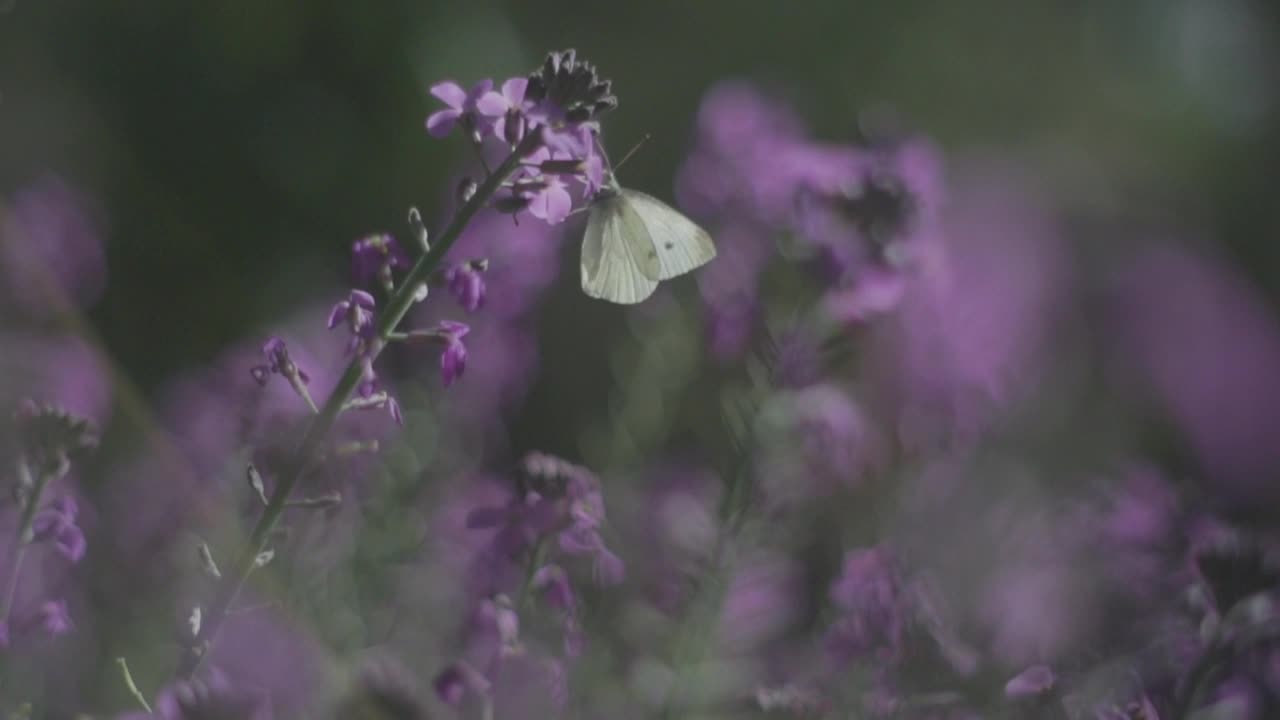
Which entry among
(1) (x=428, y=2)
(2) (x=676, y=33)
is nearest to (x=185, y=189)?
(1) (x=428, y=2)

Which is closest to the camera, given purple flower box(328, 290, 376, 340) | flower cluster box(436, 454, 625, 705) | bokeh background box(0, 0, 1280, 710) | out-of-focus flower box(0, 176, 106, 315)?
purple flower box(328, 290, 376, 340)

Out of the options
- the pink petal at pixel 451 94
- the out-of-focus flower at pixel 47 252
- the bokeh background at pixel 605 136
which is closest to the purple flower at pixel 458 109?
the pink petal at pixel 451 94

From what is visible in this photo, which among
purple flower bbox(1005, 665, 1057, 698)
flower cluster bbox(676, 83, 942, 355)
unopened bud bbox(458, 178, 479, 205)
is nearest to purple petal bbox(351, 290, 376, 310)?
unopened bud bbox(458, 178, 479, 205)

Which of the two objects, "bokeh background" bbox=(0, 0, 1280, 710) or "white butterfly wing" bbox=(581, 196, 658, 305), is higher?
"white butterfly wing" bbox=(581, 196, 658, 305)

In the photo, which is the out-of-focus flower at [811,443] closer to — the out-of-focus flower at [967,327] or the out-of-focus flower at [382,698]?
the out-of-focus flower at [967,327]

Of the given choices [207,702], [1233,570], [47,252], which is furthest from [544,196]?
[47,252]

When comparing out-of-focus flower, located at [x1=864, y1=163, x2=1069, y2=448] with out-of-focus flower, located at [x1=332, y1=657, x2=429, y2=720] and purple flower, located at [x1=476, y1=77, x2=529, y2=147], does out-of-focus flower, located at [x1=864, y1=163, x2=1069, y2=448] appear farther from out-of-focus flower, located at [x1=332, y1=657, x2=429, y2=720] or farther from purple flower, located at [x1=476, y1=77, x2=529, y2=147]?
out-of-focus flower, located at [x1=332, y1=657, x2=429, y2=720]
